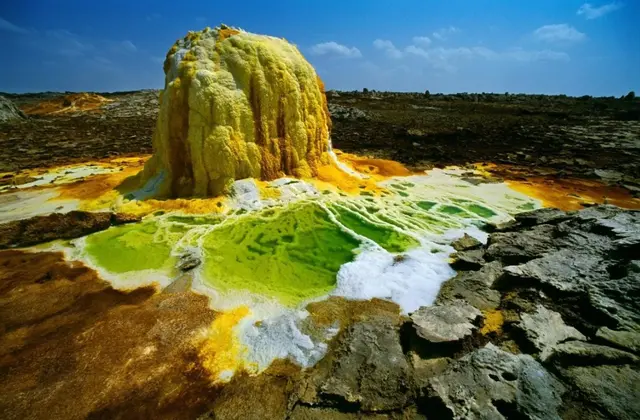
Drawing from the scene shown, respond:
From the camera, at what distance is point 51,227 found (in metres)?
8.47

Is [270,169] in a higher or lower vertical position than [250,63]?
lower

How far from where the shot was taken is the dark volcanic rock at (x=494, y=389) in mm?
3551

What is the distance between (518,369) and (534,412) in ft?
1.94

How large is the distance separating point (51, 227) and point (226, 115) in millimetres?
5600

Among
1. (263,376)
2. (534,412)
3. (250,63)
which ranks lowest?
(263,376)

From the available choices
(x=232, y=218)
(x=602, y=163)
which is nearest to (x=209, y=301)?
(x=232, y=218)

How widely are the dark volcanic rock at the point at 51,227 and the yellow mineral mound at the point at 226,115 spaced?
2.37m

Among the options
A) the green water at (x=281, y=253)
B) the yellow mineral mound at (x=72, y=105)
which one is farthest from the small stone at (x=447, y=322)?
the yellow mineral mound at (x=72, y=105)

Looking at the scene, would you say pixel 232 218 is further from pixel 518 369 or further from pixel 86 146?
pixel 86 146

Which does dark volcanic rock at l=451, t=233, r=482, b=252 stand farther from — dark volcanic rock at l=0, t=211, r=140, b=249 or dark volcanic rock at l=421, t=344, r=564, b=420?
dark volcanic rock at l=0, t=211, r=140, b=249

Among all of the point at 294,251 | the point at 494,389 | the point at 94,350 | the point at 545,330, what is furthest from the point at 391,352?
the point at 94,350

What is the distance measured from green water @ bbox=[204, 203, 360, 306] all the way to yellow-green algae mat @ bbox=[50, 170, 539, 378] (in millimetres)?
24

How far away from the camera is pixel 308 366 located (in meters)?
4.82

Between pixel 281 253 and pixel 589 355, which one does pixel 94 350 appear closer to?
pixel 281 253
